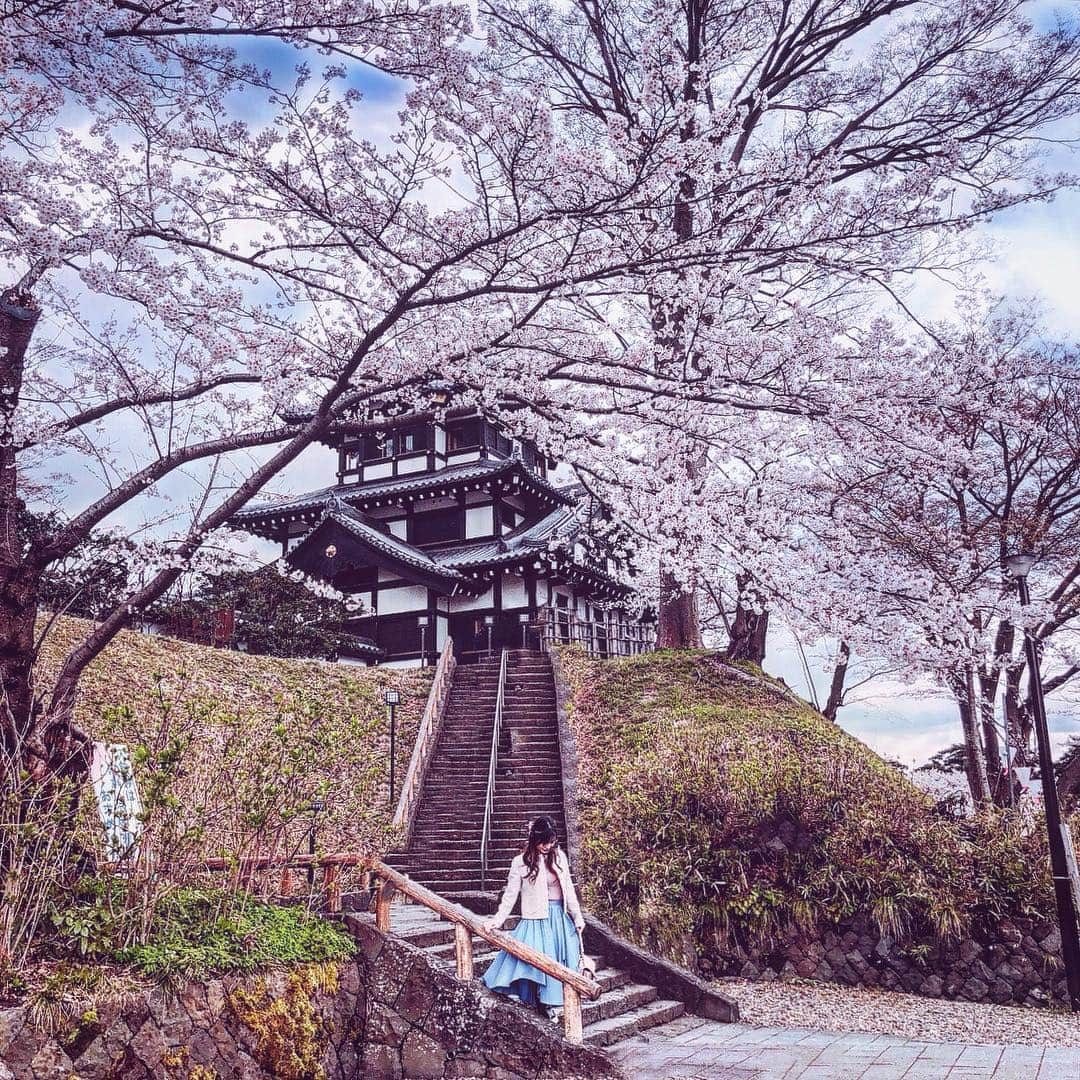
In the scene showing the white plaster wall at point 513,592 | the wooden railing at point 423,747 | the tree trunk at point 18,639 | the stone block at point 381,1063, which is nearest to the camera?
the tree trunk at point 18,639

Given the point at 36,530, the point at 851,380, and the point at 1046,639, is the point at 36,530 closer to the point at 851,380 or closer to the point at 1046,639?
the point at 851,380

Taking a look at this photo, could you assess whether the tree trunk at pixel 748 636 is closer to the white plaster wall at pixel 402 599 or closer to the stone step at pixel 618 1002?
the white plaster wall at pixel 402 599

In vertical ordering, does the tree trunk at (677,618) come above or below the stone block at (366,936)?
above

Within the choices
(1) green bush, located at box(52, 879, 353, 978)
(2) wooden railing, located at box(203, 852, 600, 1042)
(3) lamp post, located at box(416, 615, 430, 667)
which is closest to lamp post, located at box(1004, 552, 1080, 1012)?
(2) wooden railing, located at box(203, 852, 600, 1042)

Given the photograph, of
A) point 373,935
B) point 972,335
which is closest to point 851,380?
point 373,935

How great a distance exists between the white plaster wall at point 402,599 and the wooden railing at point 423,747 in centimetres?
595

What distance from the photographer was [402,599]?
86.7 feet

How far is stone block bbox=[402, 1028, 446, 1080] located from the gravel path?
355 cm

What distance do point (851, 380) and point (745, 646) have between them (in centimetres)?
1175

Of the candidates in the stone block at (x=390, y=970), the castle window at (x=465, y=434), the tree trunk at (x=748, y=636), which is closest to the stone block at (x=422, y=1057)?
the stone block at (x=390, y=970)

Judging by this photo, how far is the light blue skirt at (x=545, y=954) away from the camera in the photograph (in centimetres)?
654

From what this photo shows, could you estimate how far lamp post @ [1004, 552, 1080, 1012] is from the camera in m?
9.05

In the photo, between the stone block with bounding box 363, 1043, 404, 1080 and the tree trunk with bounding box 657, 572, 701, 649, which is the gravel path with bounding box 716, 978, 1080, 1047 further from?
the tree trunk with bounding box 657, 572, 701, 649

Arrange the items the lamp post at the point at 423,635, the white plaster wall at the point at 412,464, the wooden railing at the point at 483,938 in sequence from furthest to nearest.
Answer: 1. the white plaster wall at the point at 412,464
2. the lamp post at the point at 423,635
3. the wooden railing at the point at 483,938
